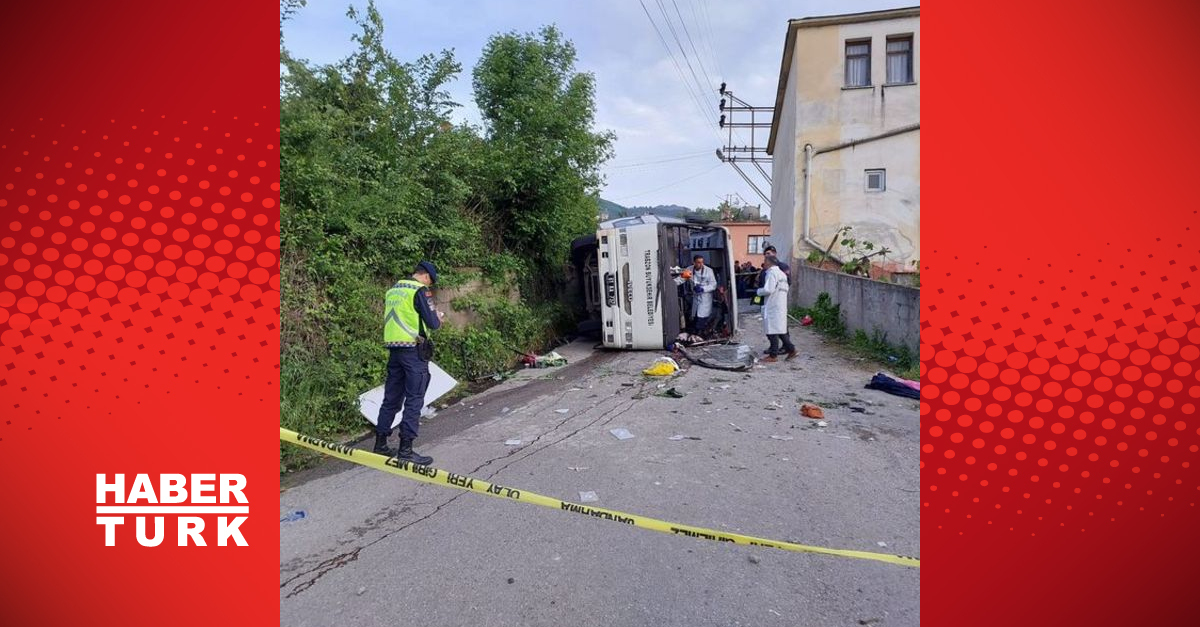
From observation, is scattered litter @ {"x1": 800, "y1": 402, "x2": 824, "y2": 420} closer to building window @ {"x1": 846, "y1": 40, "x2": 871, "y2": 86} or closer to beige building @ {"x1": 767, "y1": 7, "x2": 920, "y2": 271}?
beige building @ {"x1": 767, "y1": 7, "x2": 920, "y2": 271}

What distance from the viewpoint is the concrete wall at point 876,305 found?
330 inches

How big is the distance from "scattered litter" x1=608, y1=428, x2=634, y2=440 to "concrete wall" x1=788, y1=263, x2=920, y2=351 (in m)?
5.02

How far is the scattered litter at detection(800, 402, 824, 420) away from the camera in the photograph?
5.77 m

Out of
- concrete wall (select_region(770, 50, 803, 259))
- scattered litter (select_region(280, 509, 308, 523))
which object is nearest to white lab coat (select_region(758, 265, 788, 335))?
scattered litter (select_region(280, 509, 308, 523))

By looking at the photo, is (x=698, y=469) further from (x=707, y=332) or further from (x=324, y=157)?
(x=707, y=332)

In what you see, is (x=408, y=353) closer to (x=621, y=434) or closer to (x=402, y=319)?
(x=402, y=319)

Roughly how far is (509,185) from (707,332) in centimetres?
453

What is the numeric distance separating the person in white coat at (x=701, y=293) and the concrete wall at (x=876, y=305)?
108 inches

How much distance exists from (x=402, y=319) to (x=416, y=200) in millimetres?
3586

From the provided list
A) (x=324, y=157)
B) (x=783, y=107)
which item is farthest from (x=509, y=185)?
(x=783, y=107)

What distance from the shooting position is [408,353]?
4668 mm

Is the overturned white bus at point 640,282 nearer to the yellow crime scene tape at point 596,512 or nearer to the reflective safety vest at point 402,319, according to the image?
the reflective safety vest at point 402,319

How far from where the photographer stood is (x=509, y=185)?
10047 millimetres

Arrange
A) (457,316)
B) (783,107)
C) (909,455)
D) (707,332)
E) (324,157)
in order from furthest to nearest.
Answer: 1. (783,107)
2. (707,332)
3. (457,316)
4. (324,157)
5. (909,455)
